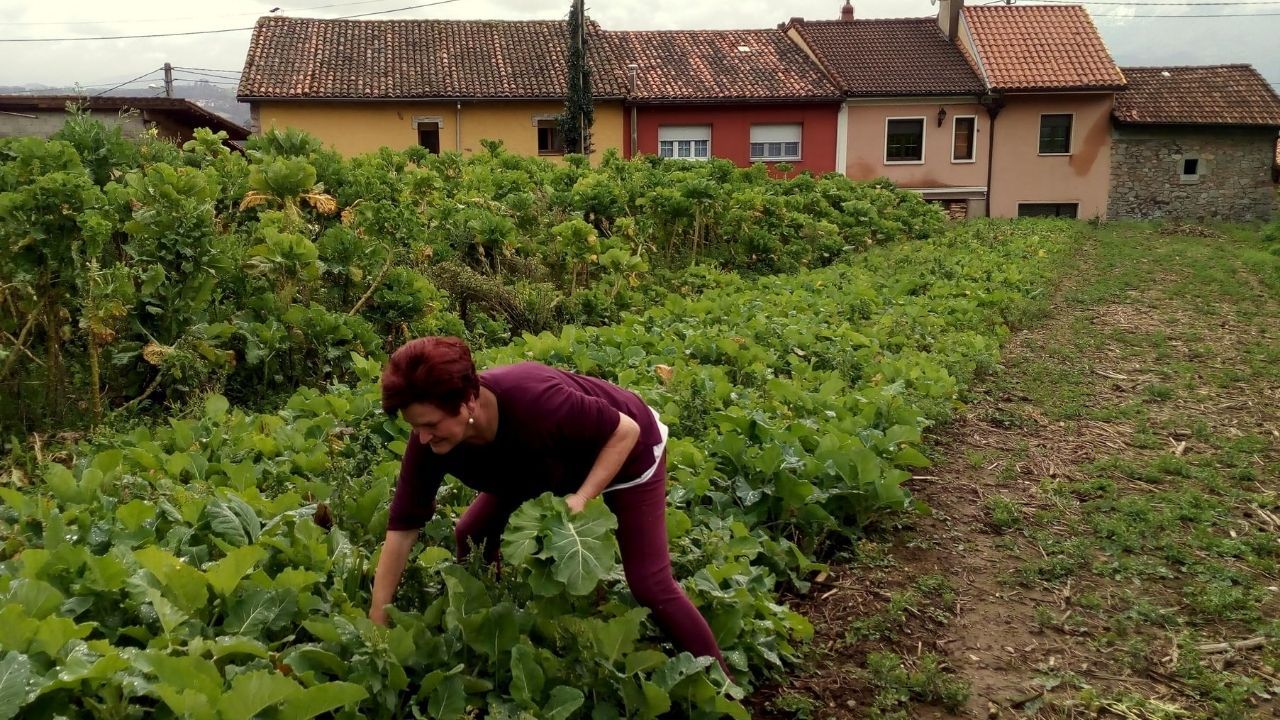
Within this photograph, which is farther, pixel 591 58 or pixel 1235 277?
pixel 591 58

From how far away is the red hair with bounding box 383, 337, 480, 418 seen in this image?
2.79 m

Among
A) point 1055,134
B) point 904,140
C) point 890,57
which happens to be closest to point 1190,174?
point 1055,134

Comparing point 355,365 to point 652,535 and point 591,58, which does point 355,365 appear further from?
point 591,58

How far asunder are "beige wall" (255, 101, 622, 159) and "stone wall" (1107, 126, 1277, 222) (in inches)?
629

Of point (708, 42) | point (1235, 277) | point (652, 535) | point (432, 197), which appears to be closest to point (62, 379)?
point (652, 535)

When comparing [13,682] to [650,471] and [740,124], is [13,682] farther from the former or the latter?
[740,124]

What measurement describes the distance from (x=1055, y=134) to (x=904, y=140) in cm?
477

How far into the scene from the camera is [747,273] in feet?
46.5

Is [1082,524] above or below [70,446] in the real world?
below

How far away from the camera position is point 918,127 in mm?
32375

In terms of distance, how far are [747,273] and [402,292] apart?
7.16 m

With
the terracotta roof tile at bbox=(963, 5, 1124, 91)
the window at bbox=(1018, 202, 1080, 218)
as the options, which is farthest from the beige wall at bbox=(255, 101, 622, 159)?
the window at bbox=(1018, 202, 1080, 218)

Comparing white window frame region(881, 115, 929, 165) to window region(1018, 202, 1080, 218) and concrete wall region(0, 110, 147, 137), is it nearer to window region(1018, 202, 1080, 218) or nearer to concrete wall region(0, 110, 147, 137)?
window region(1018, 202, 1080, 218)

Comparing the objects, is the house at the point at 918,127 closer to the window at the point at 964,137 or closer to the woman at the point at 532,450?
the window at the point at 964,137
